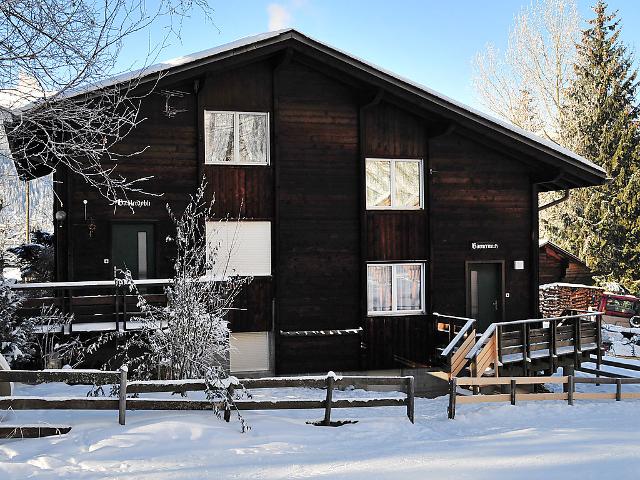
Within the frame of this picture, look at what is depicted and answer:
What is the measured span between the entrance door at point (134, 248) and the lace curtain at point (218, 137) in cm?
219

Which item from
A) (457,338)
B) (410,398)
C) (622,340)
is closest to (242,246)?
(457,338)

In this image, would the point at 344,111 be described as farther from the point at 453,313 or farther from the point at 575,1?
the point at 575,1

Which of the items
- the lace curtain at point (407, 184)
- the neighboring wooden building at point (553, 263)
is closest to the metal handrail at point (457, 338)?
the lace curtain at point (407, 184)

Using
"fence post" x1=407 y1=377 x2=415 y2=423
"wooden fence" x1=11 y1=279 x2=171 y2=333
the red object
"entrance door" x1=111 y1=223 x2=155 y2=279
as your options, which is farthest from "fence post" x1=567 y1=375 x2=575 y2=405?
the red object

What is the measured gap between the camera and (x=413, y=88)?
50.0 ft

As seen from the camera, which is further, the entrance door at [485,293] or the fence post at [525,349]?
the entrance door at [485,293]

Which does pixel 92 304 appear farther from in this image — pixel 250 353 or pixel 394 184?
pixel 394 184

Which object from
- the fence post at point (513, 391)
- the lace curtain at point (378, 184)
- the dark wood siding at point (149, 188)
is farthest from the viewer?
the lace curtain at point (378, 184)

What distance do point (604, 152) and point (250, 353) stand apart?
2908 cm

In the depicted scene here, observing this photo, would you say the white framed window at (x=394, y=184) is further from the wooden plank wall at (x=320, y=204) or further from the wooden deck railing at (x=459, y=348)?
the wooden deck railing at (x=459, y=348)

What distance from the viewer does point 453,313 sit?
634 inches

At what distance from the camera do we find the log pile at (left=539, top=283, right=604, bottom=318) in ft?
97.4

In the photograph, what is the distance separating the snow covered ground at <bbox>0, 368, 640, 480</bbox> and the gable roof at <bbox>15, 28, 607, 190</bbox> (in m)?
7.36

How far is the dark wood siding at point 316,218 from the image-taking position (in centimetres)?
1493
